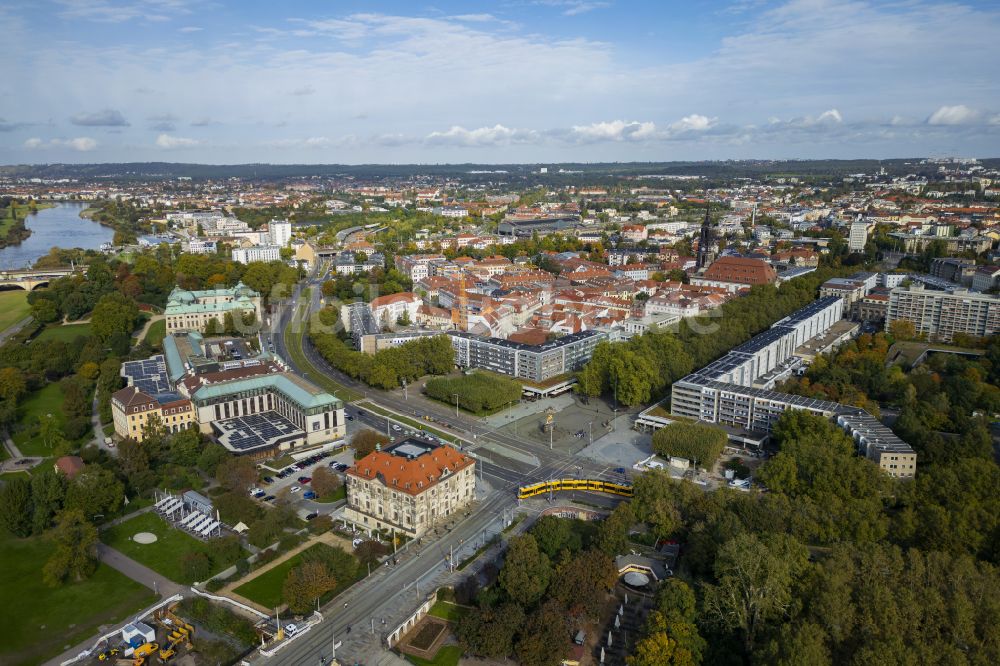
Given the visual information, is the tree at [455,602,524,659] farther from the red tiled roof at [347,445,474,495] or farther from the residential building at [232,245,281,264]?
the residential building at [232,245,281,264]

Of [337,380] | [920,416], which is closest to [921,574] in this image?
[920,416]

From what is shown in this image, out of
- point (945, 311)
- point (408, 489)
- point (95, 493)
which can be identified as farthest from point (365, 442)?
point (945, 311)

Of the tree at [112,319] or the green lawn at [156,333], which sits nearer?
the tree at [112,319]

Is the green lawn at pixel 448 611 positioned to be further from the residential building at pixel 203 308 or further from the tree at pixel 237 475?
the residential building at pixel 203 308

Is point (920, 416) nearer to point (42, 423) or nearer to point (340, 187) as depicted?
point (42, 423)

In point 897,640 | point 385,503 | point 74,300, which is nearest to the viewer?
point 897,640

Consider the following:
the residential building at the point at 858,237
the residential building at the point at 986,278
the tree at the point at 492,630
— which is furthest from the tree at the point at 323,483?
the residential building at the point at 858,237

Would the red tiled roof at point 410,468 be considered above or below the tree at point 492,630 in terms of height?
above
